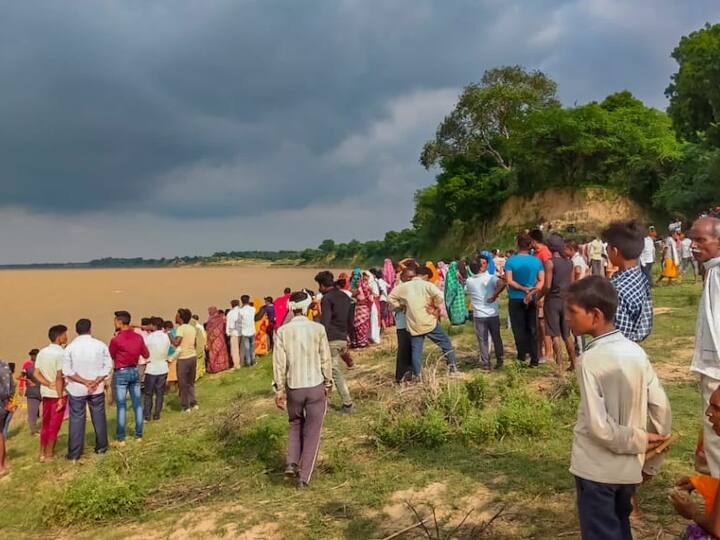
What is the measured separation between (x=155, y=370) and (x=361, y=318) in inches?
182

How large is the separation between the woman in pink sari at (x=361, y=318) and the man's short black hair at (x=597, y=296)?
9.20 meters

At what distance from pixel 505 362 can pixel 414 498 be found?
4.02 m

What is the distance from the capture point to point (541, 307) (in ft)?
23.5

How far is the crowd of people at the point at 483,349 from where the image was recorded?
8.11ft

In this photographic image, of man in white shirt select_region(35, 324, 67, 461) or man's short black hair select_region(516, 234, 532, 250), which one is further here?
man in white shirt select_region(35, 324, 67, 461)

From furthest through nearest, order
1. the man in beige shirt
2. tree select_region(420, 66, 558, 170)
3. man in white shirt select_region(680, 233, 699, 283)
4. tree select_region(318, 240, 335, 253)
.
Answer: tree select_region(318, 240, 335, 253) → tree select_region(420, 66, 558, 170) → man in white shirt select_region(680, 233, 699, 283) → the man in beige shirt

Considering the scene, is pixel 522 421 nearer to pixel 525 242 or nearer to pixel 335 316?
pixel 525 242

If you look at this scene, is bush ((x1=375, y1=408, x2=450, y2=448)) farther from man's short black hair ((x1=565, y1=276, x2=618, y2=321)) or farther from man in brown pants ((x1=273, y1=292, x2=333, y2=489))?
man's short black hair ((x1=565, y1=276, x2=618, y2=321))

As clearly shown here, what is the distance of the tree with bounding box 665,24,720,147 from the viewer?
27.2 meters

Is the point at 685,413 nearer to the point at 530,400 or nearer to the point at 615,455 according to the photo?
the point at 530,400

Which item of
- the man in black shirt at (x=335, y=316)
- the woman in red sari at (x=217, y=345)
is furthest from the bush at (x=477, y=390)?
the woman in red sari at (x=217, y=345)

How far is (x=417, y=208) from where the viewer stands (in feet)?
212

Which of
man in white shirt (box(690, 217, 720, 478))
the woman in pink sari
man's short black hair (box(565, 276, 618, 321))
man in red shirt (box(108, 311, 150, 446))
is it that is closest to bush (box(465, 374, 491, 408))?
man in white shirt (box(690, 217, 720, 478))

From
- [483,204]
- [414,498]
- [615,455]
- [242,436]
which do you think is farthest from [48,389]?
[483,204]
